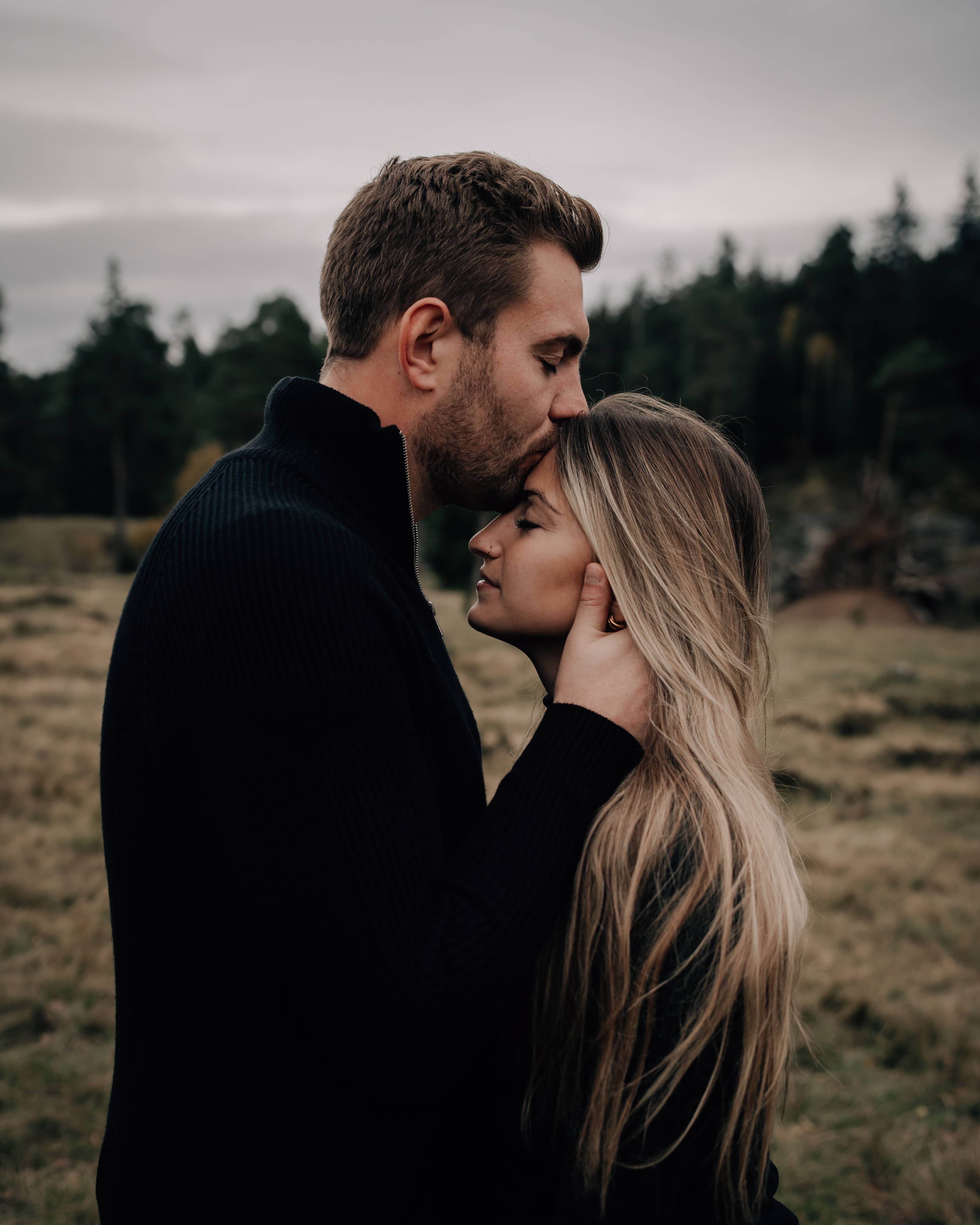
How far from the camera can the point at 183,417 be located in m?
52.2

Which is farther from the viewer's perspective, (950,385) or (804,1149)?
(950,385)

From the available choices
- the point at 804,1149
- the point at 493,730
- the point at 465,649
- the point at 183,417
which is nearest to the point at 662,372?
the point at 183,417

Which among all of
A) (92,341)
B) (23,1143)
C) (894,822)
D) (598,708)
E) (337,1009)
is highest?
(92,341)

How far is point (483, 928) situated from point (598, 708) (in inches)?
22.8

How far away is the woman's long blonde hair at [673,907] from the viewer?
5.79 feet

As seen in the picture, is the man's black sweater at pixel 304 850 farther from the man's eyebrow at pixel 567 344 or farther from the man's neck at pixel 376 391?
the man's eyebrow at pixel 567 344

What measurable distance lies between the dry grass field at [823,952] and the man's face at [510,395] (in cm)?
121

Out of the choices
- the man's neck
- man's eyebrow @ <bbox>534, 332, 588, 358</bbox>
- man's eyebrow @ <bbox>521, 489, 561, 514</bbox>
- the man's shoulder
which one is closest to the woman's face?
man's eyebrow @ <bbox>521, 489, 561, 514</bbox>

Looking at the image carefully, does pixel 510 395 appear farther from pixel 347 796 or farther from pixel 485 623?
pixel 347 796

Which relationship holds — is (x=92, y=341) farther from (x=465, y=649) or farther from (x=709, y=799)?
(x=709, y=799)

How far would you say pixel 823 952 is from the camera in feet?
21.7

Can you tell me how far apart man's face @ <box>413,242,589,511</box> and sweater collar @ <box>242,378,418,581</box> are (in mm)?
235

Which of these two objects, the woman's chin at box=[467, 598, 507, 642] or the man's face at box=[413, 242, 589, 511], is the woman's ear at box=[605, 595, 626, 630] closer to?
the woman's chin at box=[467, 598, 507, 642]

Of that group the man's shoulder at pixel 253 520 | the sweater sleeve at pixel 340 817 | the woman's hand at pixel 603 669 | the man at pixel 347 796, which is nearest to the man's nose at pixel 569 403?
the man at pixel 347 796
